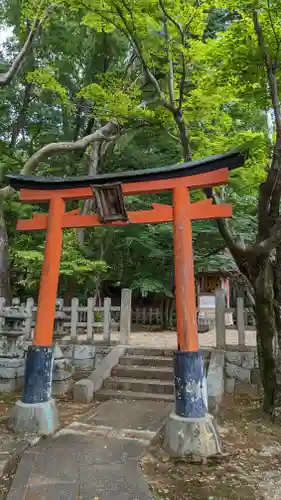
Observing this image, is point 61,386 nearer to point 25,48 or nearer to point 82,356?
point 82,356

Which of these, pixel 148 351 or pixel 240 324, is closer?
pixel 240 324

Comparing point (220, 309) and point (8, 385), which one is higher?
point (220, 309)

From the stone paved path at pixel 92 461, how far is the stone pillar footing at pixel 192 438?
1.32 ft

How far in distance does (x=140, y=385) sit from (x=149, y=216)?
12.1 feet

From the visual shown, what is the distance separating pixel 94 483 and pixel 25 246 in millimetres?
11262

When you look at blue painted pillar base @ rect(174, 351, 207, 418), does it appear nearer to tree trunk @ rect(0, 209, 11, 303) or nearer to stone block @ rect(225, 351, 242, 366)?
stone block @ rect(225, 351, 242, 366)

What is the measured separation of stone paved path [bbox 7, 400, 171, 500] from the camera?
3.62 meters

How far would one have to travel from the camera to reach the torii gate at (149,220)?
5.10 meters

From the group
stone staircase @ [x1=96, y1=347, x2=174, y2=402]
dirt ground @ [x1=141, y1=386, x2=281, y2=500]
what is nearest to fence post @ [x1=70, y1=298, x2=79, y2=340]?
stone staircase @ [x1=96, y1=347, x2=174, y2=402]

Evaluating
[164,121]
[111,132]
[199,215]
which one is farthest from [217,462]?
[111,132]

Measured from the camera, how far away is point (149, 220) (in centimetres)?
590

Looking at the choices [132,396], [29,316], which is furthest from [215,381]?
[29,316]

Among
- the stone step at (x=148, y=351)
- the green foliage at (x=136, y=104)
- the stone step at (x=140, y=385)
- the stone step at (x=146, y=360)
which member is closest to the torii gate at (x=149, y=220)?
the green foliage at (x=136, y=104)

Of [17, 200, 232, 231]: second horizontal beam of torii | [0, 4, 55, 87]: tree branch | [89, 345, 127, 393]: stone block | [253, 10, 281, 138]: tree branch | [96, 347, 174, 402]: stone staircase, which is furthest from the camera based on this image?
[0, 4, 55, 87]: tree branch
